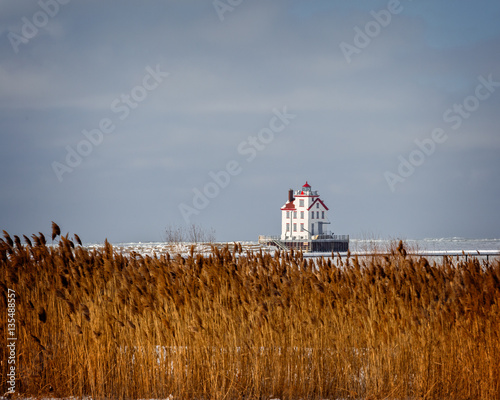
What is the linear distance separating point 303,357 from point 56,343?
2275 mm

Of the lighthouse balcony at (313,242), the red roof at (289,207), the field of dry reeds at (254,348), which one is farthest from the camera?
the red roof at (289,207)

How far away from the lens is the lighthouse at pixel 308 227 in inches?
2267

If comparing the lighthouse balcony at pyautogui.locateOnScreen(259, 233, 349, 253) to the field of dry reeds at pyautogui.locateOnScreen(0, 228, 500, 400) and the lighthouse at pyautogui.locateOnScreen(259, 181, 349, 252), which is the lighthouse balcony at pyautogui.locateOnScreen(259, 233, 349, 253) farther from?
the field of dry reeds at pyautogui.locateOnScreen(0, 228, 500, 400)

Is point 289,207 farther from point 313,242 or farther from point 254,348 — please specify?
point 254,348

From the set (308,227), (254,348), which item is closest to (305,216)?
(308,227)

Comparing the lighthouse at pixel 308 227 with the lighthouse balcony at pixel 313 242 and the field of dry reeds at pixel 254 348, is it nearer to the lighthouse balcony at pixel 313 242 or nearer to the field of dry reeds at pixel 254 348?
the lighthouse balcony at pixel 313 242

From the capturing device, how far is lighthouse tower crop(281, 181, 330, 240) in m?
58.9

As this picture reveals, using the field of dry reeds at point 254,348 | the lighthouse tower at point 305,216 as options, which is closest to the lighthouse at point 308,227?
the lighthouse tower at point 305,216

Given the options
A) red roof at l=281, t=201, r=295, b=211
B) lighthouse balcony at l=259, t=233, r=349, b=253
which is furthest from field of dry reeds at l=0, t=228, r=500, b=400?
red roof at l=281, t=201, r=295, b=211

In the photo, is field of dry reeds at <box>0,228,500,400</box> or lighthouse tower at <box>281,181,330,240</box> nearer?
field of dry reeds at <box>0,228,500,400</box>

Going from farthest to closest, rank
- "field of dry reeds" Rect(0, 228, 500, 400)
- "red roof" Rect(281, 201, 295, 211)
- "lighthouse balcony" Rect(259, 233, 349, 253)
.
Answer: "red roof" Rect(281, 201, 295, 211) → "lighthouse balcony" Rect(259, 233, 349, 253) → "field of dry reeds" Rect(0, 228, 500, 400)

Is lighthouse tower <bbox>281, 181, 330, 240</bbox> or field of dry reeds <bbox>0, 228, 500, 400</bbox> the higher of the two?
lighthouse tower <bbox>281, 181, 330, 240</bbox>

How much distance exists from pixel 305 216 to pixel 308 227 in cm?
123

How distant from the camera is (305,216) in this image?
5906 centimetres
